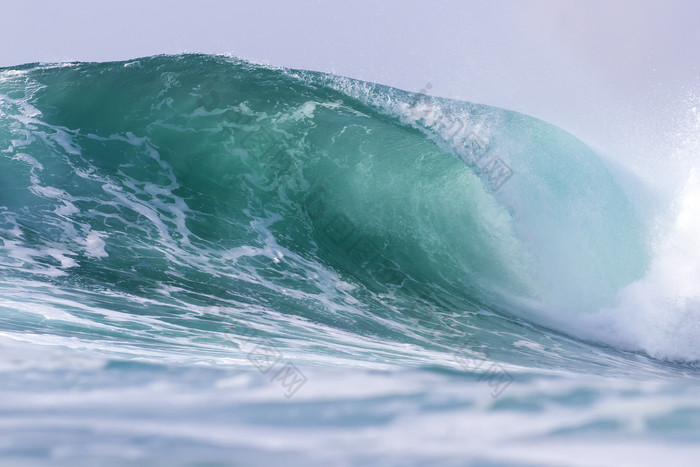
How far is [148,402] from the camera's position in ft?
5.45

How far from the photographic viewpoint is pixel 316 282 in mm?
6086

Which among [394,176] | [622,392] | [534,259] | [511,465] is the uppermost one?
[394,176]

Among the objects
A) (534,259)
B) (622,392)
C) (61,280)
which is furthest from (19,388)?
(534,259)

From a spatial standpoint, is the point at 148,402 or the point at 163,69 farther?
the point at 163,69

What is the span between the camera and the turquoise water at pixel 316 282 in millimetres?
1435

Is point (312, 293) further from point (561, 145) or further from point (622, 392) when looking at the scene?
point (561, 145)

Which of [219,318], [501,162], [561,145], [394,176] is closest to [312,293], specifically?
[219,318]

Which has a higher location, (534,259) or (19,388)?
(534,259)

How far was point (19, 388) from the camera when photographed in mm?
1757

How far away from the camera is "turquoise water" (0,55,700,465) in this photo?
1.43 m

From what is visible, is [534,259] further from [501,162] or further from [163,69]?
[163,69]

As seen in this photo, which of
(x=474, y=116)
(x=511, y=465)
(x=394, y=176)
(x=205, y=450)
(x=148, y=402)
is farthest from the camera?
(x=474, y=116)

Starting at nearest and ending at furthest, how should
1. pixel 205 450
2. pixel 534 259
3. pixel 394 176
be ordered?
pixel 205 450 < pixel 534 259 < pixel 394 176

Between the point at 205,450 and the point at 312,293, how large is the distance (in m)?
4.33
